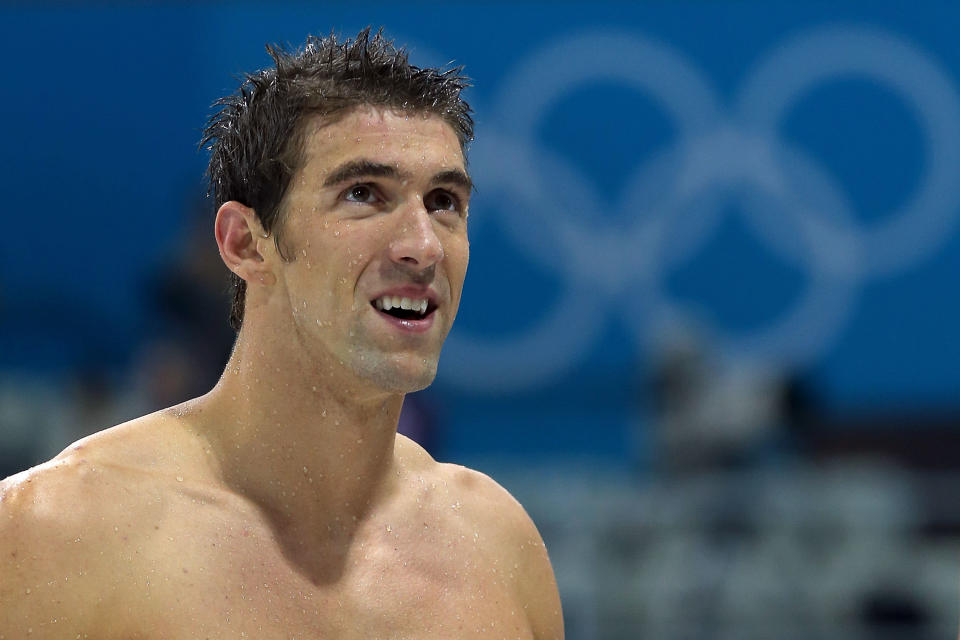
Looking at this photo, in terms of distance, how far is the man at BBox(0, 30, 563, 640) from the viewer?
240 cm

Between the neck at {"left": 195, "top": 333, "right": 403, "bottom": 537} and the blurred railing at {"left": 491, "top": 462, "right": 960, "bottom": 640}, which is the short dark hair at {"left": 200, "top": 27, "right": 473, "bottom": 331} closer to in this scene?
the neck at {"left": 195, "top": 333, "right": 403, "bottom": 537}

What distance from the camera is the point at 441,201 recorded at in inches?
104

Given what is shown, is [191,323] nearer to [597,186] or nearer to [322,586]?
[597,186]

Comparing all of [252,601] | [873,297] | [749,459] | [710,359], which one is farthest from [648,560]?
[252,601]

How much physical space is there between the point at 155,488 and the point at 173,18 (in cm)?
831

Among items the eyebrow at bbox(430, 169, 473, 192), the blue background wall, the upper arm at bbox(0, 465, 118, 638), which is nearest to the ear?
the eyebrow at bbox(430, 169, 473, 192)

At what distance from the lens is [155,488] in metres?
2.47

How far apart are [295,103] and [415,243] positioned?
37 cm

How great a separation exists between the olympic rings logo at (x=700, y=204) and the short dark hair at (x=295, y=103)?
700 centimetres

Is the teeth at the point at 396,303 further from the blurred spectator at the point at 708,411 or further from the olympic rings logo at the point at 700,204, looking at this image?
the olympic rings logo at the point at 700,204

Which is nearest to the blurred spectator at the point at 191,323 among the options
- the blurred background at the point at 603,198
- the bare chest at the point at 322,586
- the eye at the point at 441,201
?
the blurred background at the point at 603,198

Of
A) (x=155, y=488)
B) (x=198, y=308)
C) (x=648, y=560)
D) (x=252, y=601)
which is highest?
(x=198, y=308)

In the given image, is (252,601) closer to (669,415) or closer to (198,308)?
(198,308)

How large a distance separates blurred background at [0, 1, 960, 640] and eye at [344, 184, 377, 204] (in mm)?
6388
